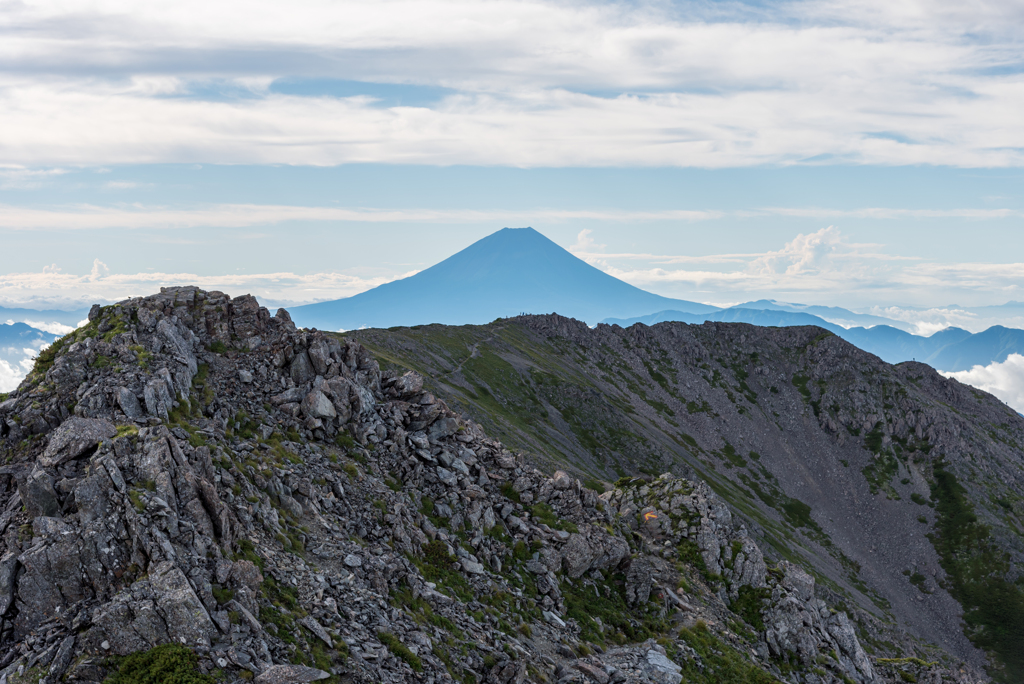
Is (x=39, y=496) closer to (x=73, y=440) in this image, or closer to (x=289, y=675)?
(x=73, y=440)

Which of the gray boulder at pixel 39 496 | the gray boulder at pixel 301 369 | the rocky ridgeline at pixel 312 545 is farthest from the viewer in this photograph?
the gray boulder at pixel 301 369


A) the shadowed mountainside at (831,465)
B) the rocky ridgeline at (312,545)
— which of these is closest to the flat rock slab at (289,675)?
the rocky ridgeline at (312,545)

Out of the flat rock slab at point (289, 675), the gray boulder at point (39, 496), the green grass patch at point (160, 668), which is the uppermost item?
the gray boulder at point (39, 496)

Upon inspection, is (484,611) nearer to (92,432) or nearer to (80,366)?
(92,432)

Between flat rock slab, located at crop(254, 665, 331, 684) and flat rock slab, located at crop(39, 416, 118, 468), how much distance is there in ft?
36.4

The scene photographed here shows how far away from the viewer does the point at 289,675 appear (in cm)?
1719

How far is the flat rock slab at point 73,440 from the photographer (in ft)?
68.3

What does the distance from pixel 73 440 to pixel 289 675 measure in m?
12.2

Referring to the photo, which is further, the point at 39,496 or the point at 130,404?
the point at 130,404

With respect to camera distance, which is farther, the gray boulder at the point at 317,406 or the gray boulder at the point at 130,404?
the gray boulder at the point at 317,406

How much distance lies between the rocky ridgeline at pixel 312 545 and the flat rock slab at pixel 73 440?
0.08m

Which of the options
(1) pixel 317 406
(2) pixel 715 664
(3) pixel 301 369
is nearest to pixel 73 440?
(1) pixel 317 406

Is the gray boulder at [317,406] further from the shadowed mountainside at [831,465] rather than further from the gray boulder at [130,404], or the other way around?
the shadowed mountainside at [831,465]

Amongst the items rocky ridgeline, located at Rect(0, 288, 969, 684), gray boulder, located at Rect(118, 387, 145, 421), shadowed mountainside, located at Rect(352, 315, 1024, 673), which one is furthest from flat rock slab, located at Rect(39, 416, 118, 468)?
shadowed mountainside, located at Rect(352, 315, 1024, 673)
